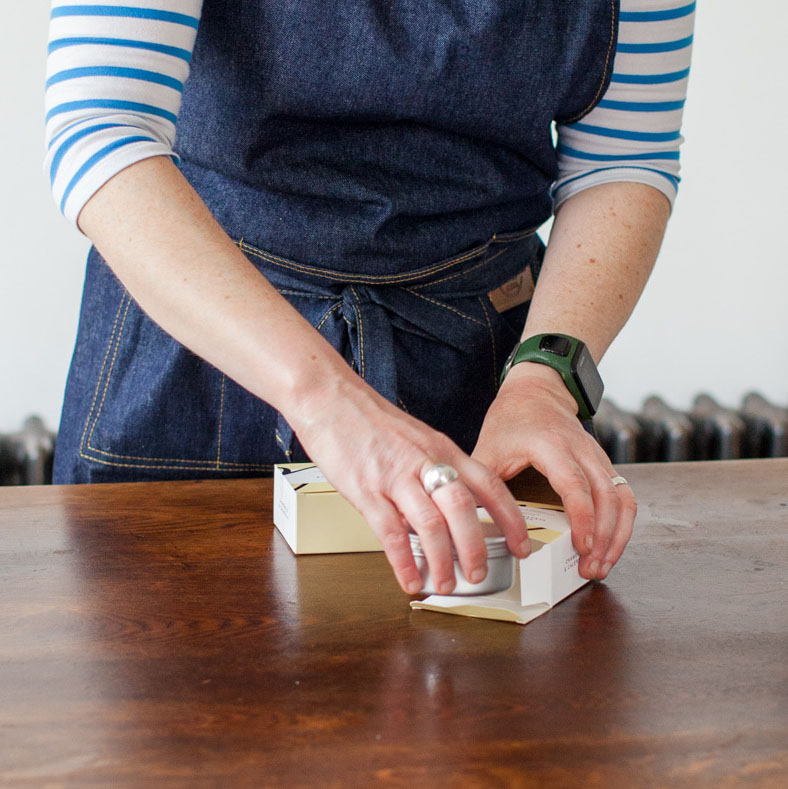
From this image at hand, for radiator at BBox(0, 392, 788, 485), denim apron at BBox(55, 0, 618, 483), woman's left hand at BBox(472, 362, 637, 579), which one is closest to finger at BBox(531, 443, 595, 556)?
woman's left hand at BBox(472, 362, 637, 579)

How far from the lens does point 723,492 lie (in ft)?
2.80

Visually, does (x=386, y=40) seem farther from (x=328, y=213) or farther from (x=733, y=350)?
(x=733, y=350)

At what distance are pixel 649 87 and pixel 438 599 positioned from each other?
2.06 ft

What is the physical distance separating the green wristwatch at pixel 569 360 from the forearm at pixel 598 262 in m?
0.04

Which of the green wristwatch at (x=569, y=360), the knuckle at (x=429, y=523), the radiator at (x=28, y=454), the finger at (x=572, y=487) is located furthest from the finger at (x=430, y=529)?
the radiator at (x=28, y=454)

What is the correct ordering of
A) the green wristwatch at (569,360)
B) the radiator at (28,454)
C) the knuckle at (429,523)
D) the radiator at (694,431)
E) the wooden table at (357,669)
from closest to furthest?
the wooden table at (357,669) < the knuckle at (429,523) < the green wristwatch at (569,360) < the radiator at (28,454) < the radiator at (694,431)

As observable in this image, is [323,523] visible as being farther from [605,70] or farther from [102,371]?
[605,70]

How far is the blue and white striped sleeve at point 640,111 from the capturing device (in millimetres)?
930

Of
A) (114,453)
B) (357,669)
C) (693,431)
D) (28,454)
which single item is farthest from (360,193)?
(693,431)

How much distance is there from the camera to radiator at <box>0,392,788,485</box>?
195 centimetres

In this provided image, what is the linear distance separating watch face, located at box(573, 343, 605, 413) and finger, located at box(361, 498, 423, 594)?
1.00 feet

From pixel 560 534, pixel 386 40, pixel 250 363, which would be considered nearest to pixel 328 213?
pixel 386 40

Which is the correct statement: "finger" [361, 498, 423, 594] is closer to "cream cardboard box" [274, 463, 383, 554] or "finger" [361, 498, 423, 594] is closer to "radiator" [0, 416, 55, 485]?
"cream cardboard box" [274, 463, 383, 554]

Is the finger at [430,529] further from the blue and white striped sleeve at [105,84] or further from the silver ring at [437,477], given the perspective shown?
the blue and white striped sleeve at [105,84]
